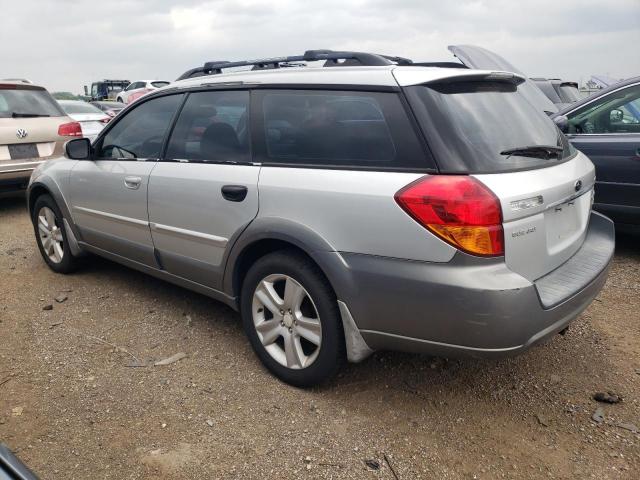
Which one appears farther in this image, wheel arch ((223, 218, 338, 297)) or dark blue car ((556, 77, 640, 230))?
dark blue car ((556, 77, 640, 230))

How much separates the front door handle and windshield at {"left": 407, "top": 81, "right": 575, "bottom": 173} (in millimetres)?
1994

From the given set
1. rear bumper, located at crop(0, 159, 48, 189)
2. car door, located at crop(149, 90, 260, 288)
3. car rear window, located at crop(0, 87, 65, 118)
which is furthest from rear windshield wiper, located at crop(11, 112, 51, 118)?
car door, located at crop(149, 90, 260, 288)

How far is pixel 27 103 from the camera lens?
706cm

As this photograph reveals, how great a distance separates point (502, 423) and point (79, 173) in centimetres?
347

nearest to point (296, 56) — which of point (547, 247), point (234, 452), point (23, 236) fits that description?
point (547, 247)

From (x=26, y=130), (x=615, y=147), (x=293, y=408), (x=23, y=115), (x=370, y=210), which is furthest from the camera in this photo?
(x=23, y=115)

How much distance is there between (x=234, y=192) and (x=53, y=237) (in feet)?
8.54

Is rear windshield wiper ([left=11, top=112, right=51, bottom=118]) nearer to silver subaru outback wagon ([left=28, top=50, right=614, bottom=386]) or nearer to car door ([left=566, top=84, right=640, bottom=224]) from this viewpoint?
silver subaru outback wagon ([left=28, top=50, right=614, bottom=386])

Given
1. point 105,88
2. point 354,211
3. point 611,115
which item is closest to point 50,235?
point 354,211

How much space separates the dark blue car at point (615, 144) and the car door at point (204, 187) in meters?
3.10

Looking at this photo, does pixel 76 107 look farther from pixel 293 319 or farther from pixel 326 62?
pixel 293 319

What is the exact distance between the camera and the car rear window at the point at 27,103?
6832 mm

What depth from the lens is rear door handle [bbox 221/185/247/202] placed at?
286cm

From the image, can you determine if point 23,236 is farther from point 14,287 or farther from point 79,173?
point 79,173
